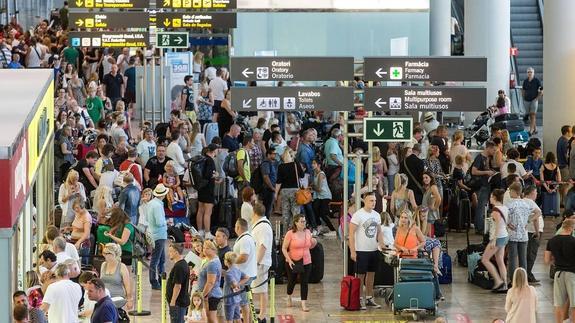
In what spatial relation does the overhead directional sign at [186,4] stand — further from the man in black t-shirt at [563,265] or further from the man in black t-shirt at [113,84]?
the man in black t-shirt at [563,265]

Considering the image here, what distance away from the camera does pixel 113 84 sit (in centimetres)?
3512

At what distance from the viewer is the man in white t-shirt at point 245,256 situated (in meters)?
18.6

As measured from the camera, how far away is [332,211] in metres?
28.2

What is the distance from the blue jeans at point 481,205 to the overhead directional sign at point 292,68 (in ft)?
14.2

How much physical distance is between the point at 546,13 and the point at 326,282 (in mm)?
11051

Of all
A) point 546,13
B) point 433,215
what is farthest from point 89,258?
point 546,13

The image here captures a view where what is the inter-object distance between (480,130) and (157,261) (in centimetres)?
1411

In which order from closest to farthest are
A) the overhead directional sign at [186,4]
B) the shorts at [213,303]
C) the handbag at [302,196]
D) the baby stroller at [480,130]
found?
the shorts at [213,303], the handbag at [302,196], the overhead directional sign at [186,4], the baby stroller at [480,130]

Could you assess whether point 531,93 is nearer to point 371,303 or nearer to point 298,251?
point 371,303

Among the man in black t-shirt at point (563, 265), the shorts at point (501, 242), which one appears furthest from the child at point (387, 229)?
the man in black t-shirt at point (563, 265)

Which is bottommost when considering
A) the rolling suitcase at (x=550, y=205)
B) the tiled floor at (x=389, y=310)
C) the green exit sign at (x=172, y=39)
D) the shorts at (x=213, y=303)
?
the tiled floor at (x=389, y=310)

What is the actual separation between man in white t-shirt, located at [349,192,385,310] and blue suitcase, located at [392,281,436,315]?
68cm

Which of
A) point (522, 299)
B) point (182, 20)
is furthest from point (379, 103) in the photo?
point (182, 20)

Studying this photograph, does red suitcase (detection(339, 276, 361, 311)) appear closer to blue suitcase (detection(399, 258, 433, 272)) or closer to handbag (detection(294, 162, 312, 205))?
blue suitcase (detection(399, 258, 433, 272))
